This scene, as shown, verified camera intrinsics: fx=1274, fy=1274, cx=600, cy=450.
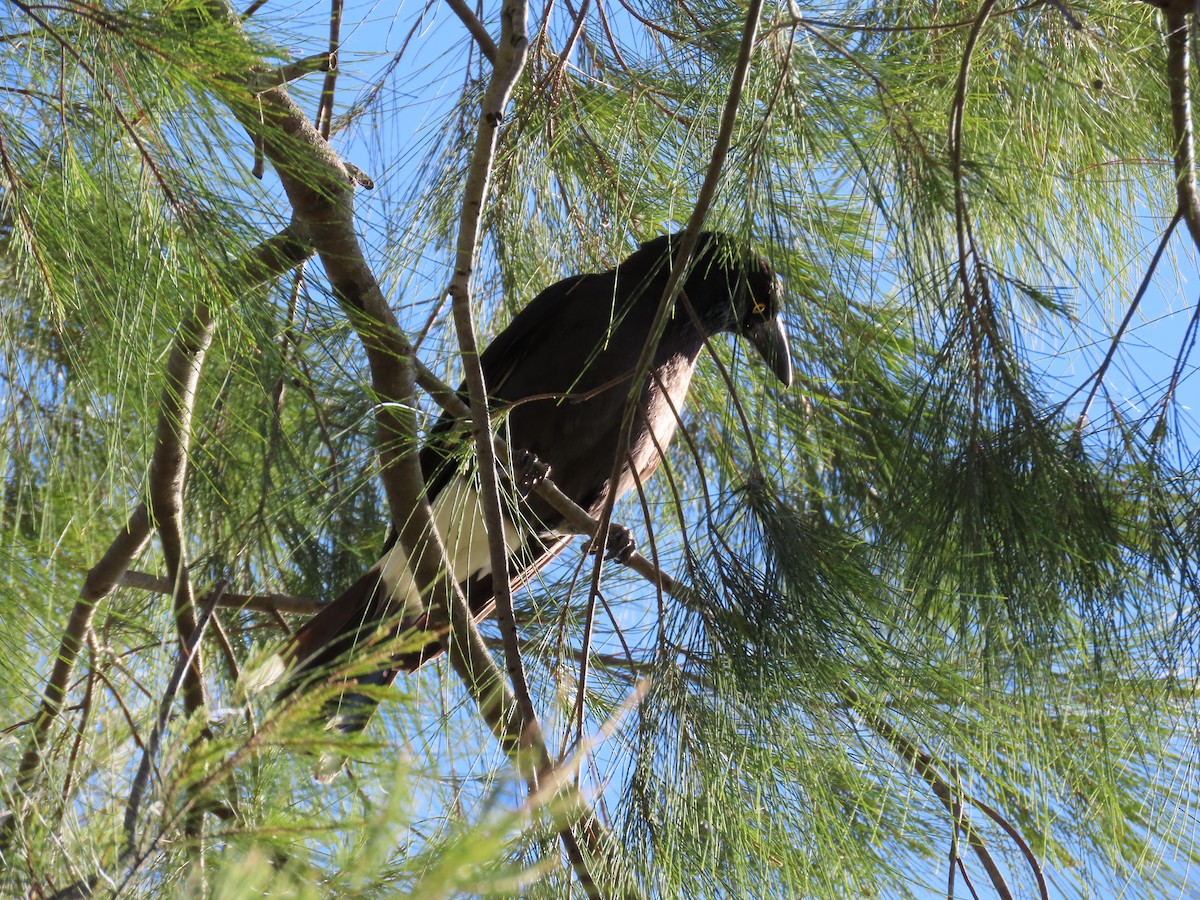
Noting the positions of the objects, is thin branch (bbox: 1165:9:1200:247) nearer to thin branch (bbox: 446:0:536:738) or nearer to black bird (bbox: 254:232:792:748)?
thin branch (bbox: 446:0:536:738)

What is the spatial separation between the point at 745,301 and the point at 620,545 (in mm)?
525

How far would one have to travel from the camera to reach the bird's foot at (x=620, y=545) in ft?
7.61

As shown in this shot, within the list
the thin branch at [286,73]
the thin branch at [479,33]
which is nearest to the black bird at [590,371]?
the thin branch at [479,33]

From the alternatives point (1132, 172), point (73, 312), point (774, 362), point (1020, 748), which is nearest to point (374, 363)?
point (73, 312)

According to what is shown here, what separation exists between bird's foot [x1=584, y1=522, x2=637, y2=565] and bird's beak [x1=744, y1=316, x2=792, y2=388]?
40cm

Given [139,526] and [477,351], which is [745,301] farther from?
[139,526]

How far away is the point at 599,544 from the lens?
1.56 metres

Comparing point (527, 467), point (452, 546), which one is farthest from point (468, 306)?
point (527, 467)

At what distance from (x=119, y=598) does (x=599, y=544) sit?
62.2 inches

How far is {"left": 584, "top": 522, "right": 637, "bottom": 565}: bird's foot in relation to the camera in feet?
7.61

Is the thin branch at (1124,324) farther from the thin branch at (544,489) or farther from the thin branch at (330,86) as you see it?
the thin branch at (330,86)

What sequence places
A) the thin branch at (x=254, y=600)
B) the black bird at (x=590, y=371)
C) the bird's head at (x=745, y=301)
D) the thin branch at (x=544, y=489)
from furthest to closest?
1. the black bird at (x=590, y=371)
2. the thin branch at (x=254, y=600)
3. the bird's head at (x=745, y=301)
4. the thin branch at (x=544, y=489)

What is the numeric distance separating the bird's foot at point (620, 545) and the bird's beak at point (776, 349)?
401 millimetres

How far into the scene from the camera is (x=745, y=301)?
215 cm
